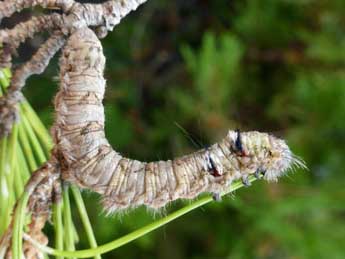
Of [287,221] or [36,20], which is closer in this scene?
[36,20]

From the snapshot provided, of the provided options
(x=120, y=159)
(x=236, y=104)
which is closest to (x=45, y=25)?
(x=120, y=159)

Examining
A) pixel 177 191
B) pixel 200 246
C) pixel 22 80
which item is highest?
pixel 22 80

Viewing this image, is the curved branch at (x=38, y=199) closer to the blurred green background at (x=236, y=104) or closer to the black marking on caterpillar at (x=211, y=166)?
the black marking on caterpillar at (x=211, y=166)

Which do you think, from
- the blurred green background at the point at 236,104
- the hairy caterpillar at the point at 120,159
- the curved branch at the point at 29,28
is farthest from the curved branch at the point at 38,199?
the blurred green background at the point at 236,104

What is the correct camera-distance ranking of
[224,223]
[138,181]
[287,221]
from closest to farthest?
[138,181] → [287,221] → [224,223]

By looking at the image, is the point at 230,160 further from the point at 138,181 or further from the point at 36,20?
the point at 36,20

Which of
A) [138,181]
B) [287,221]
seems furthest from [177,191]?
[287,221]

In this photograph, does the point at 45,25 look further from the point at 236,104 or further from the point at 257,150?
the point at 236,104

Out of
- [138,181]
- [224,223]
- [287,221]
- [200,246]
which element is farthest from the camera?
[200,246]
